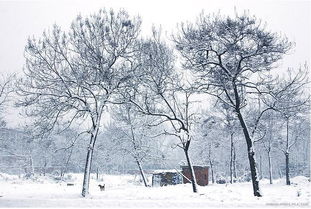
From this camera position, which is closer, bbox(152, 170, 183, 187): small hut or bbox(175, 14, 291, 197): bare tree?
bbox(175, 14, 291, 197): bare tree

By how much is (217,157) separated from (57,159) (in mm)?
33872

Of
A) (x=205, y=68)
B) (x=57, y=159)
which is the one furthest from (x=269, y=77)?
(x=57, y=159)

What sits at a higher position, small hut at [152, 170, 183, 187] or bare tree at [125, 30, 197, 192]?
bare tree at [125, 30, 197, 192]

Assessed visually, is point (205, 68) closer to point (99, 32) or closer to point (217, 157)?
point (99, 32)

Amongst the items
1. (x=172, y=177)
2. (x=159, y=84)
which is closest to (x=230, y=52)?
(x=159, y=84)

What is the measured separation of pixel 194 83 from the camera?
1788 centimetres

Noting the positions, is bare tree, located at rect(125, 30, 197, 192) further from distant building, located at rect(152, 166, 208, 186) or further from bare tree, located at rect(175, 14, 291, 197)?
distant building, located at rect(152, 166, 208, 186)

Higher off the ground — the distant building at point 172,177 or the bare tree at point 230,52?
the bare tree at point 230,52

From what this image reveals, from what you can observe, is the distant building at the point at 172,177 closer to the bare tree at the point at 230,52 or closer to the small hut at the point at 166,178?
the small hut at the point at 166,178

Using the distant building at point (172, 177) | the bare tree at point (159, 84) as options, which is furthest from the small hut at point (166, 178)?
the bare tree at point (159, 84)

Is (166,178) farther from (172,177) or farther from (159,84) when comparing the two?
(159,84)

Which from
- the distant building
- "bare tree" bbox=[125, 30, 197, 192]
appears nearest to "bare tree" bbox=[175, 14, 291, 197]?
"bare tree" bbox=[125, 30, 197, 192]

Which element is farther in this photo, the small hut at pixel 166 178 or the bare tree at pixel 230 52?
the small hut at pixel 166 178

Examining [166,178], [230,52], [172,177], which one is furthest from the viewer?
[172,177]
